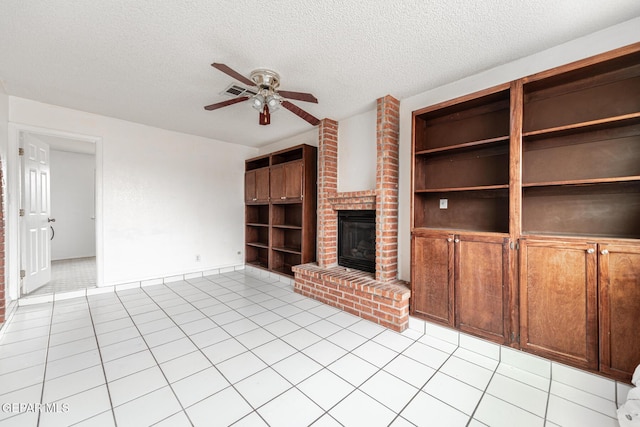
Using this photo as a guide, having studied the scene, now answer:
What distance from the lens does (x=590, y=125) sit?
182 centimetres

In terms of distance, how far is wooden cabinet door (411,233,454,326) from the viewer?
7.93 feet

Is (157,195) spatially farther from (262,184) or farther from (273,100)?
(273,100)

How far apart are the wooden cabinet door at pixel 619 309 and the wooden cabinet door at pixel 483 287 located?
1.73ft

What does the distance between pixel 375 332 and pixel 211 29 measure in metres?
3.04

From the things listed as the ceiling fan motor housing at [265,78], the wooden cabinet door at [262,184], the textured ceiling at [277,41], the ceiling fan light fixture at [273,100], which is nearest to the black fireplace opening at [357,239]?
the textured ceiling at [277,41]

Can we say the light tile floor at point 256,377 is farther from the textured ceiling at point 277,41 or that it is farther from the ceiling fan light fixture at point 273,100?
the textured ceiling at point 277,41

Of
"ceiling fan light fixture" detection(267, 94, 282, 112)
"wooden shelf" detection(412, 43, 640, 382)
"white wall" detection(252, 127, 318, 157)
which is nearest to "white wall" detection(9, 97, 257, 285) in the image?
"white wall" detection(252, 127, 318, 157)

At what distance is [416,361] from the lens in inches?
83.3

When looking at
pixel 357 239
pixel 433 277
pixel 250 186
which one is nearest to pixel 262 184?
pixel 250 186

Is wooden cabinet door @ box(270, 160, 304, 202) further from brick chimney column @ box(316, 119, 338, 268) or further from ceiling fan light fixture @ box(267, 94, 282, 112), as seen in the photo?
ceiling fan light fixture @ box(267, 94, 282, 112)

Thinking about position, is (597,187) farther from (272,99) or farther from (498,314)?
(272,99)

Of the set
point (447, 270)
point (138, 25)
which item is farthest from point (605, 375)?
point (138, 25)

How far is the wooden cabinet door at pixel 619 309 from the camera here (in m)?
1.65

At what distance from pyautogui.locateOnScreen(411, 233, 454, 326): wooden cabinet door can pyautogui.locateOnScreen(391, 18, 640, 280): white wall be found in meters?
0.42
